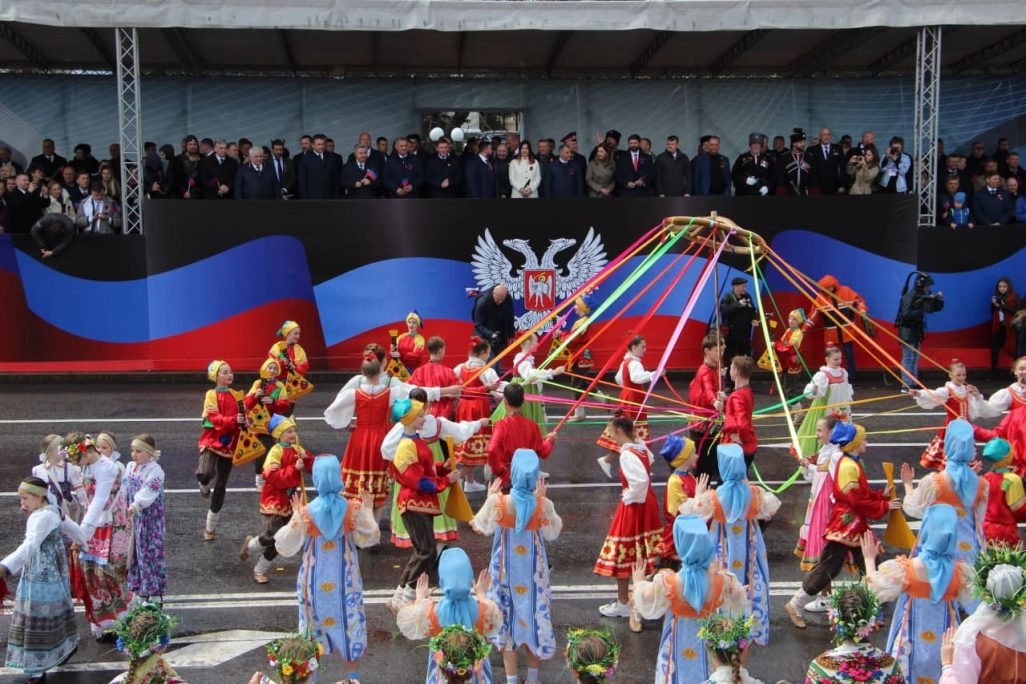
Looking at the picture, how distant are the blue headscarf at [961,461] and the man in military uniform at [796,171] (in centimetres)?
1156

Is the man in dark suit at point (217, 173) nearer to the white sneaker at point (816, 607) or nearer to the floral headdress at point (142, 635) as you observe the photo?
the white sneaker at point (816, 607)

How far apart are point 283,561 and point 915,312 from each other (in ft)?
37.3

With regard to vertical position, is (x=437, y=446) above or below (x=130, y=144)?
below

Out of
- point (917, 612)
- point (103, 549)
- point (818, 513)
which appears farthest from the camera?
point (818, 513)

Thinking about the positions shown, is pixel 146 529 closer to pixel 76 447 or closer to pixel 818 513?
pixel 76 447

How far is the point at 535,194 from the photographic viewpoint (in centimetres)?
1936

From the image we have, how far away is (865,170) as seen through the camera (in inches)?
773

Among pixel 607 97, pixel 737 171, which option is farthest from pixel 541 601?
pixel 607 97

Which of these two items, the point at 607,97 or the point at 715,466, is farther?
the point at 607,97

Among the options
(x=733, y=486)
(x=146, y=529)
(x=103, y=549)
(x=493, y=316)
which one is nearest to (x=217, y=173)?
(x=493, y=316)

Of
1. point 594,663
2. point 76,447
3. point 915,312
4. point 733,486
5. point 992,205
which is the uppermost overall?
point 992,205

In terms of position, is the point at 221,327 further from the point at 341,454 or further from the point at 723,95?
the point at 723,95

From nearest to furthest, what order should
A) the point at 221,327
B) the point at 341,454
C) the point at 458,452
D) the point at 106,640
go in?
the point at 106,640 → the point at 458,452 → the point at 341,454 → the point at 221,327

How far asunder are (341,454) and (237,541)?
2.97 meters
